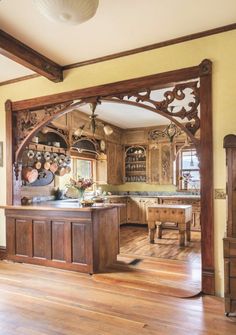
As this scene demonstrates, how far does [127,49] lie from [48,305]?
2.93 meters

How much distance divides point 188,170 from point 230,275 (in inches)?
194

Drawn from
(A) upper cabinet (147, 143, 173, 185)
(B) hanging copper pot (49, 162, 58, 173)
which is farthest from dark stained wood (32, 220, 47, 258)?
(A) upper cabinet (147, 143, 173, 185)

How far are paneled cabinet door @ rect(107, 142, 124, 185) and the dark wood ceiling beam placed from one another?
3.58 metres

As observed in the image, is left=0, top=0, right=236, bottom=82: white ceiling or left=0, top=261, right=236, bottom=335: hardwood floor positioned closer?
left=0, top=261, right=236, bottom=335: hardwood floor

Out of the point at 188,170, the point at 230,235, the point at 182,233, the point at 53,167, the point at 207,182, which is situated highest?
the point at 53,167

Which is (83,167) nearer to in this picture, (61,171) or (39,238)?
(61,171)

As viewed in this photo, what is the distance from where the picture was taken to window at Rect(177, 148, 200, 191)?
7.14 meters

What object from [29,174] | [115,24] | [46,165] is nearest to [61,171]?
[46,165]

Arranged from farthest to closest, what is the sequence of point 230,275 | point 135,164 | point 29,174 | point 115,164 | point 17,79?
1. point 135,164
2. point 115,164
3. point 29,174
4. point 17,79
5. point 230,275

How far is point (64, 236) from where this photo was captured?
3.71 meters

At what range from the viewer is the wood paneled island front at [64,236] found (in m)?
3.55

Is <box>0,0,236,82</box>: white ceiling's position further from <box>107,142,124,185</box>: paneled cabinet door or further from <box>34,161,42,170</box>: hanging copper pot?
<box>107,142,124,185</box>: paneled cabinet door

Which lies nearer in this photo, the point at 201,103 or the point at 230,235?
the point at 230,235

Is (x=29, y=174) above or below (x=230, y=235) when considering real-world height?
above
